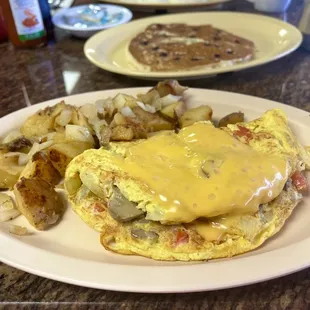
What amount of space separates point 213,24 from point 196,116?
3.80ft

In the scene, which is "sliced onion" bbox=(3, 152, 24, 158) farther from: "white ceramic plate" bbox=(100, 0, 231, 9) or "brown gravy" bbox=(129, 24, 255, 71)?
"white ceramic plate" bbox=(100, 0, 231, 9)

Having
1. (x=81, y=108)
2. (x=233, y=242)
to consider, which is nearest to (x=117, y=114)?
(x=81, y=108)

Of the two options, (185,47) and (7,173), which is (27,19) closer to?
(185,47)

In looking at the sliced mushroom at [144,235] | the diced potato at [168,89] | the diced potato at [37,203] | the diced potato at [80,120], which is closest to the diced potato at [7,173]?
the diced potato at [37,203]

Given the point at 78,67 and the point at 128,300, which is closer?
the point at 128,300

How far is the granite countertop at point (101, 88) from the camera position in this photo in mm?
937

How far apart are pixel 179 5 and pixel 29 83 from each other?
112 cm

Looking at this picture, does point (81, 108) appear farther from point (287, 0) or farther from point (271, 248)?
point (287, 0)

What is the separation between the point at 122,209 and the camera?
1.04 metres

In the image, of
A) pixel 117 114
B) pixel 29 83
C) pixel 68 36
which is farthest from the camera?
pixel 68 36

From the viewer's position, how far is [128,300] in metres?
0.95

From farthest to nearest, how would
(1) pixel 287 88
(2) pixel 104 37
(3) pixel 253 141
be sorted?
(2) pixel 104 37
(1) pixel 287 88
(3) pixel 253 141

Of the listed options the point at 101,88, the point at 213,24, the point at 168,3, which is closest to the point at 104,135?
the point at 101,88

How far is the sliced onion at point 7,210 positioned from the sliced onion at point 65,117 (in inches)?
12.8
